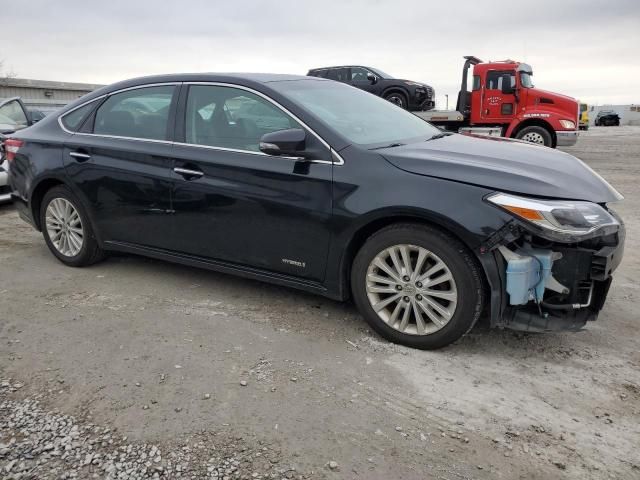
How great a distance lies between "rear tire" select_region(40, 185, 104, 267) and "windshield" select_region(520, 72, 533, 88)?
12760 mm

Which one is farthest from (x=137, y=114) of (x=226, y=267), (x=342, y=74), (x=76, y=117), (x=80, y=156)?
(x=342, y=74)

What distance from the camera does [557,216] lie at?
2.79 meters

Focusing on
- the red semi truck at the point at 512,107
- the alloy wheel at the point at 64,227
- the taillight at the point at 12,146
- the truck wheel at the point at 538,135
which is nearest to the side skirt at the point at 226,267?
the alloy wheel at the point at 64,227

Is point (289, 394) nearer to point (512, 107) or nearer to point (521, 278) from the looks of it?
point (521, 278)

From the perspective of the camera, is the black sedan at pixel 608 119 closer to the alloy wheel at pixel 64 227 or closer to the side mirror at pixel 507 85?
the side mirror at pixel 507 85

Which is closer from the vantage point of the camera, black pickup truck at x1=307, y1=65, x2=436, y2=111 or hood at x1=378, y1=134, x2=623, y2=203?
hood at x1=378, y1=134, x2=623, y2=203

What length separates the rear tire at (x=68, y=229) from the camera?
453 cm

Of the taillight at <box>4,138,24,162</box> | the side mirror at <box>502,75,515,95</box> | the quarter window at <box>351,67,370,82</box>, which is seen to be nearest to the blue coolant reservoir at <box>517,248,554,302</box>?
the taillight at <box>4,138,24,162</box>

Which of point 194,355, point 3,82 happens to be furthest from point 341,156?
point 3,82

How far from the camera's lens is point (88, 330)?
3.46 m

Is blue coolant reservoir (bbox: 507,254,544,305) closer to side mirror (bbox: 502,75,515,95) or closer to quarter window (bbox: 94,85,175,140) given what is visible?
quarter window (bbox: 94,85,175,140)

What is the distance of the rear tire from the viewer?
4.53 meters

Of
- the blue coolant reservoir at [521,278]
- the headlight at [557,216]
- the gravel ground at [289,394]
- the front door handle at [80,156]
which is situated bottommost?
the gravel ground at [289,394]

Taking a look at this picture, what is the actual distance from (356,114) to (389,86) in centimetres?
1330
